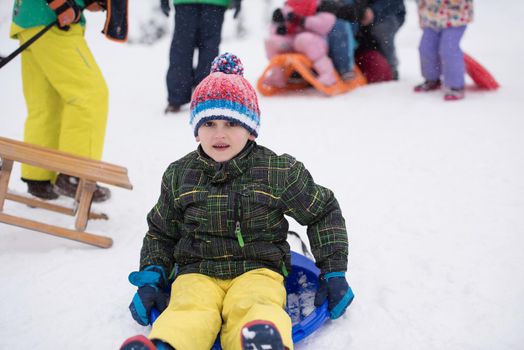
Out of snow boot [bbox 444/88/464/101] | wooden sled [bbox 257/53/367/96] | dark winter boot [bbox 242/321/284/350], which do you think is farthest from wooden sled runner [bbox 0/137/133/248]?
snow boot [bbox 444/88/464/101]

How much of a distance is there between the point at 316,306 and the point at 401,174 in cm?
158

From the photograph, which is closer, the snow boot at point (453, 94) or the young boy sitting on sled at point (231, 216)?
the young boy sitting on sled at point (231, 216)

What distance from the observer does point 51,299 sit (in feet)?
6.08

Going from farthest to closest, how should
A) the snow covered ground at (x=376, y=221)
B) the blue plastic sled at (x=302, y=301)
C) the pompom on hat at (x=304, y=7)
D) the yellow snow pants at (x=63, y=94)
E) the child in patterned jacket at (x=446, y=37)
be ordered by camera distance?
the pompom on hat at (x=304, y=7) < the child in patterned jacket at (x=446, y=37) < the yellow snow pants at (x=63, y=94) < the snow covered ground at (x=376, y=221) < the blue plastic sled at (x=302, y=301)

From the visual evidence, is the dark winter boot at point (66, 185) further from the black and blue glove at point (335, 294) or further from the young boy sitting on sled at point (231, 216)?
the black and blue glove at point (335, 294)

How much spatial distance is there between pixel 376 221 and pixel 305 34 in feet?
8.58

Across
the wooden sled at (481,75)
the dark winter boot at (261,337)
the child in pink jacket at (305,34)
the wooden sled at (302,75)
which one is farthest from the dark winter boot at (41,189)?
the wooden sled at (481,75)

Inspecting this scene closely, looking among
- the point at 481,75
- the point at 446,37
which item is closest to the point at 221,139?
the point at 446,37

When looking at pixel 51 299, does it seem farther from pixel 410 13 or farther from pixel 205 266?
pixel 410 13

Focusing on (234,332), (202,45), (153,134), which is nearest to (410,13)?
(202,45)

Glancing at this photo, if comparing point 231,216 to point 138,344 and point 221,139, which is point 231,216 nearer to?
point 221,139

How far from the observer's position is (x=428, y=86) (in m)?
4.57

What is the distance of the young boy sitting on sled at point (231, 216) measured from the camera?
158 cm

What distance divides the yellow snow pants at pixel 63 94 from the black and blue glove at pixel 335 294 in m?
1.59
